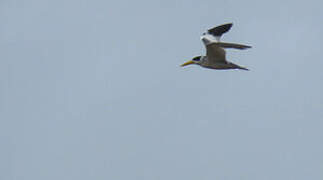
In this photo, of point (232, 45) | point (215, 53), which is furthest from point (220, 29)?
point (232, 45)

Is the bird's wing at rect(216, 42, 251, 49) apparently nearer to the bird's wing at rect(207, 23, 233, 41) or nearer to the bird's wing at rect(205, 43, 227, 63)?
the bird's wing at rect(205, 43, 227, 63)

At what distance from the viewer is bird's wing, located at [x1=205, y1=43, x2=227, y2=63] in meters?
40.2

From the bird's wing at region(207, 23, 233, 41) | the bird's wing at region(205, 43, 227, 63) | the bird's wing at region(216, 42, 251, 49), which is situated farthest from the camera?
the bird's wing at region(207, 23, 233, 41)

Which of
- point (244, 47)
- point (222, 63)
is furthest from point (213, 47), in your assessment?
point (244, 47)

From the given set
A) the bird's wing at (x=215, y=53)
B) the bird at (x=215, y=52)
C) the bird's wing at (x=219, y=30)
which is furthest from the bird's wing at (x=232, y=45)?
the bird's wing at (x=219, y=30)

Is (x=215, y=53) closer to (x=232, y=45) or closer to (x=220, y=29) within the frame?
(x=220, y=29)

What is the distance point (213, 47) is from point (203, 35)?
2.70m

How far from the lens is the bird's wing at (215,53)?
4022cm

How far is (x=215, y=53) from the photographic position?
40656mm

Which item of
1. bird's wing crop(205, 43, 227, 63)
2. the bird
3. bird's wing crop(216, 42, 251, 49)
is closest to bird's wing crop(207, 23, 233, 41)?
the bird

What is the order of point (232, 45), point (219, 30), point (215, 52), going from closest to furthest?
point (232, 45), point (215, 52), point (219, 30)

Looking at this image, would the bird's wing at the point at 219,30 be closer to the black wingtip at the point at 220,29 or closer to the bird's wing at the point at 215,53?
the black wingtip at the point at 220,29

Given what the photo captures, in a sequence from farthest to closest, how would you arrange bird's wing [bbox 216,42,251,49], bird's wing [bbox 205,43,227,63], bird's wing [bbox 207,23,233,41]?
bird's wing [bbox 207,23,233,41] < bird's wing [bbox 205,43,227,63] < bird's wing [bbox 216,42,251,49]

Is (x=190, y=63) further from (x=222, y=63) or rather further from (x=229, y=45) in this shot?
(x=229, y=45)
